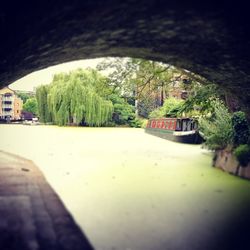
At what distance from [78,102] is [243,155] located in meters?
28.5

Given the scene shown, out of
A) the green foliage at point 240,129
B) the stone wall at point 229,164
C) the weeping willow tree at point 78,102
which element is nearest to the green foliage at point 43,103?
the weeping willow tree at point 78,102

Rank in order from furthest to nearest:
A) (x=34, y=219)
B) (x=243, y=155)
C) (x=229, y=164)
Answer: (x=229, y=164), (x=243, y=155), (x=34, y=219)

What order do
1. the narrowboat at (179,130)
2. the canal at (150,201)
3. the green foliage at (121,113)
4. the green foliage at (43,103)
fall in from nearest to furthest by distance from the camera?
1. the canal at (150,201)
2. the narrowboat at (179,130)
3. the green foliage at (43,103)
4. the green foliage at (121,113)

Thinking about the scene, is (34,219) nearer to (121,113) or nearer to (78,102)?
(78,102)

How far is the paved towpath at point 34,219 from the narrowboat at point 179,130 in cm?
1291

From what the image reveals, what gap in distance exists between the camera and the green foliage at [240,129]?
10715mm

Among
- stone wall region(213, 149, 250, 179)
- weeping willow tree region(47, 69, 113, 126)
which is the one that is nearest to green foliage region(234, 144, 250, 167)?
stone wall region(213, 149, 250, 179)

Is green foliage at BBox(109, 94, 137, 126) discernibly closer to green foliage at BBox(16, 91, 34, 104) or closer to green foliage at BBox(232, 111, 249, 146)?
green foliage at BBox(232, 111, 249, 146)

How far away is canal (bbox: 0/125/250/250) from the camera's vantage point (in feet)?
15.3

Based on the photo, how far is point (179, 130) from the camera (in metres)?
21.6

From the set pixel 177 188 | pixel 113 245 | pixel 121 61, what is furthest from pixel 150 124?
pixel 113 245

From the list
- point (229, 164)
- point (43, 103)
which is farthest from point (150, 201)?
point (43, 103)

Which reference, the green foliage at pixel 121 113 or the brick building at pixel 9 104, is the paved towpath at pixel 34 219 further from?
the brick building at pixel 9 104

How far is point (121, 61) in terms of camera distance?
54.0 feet
